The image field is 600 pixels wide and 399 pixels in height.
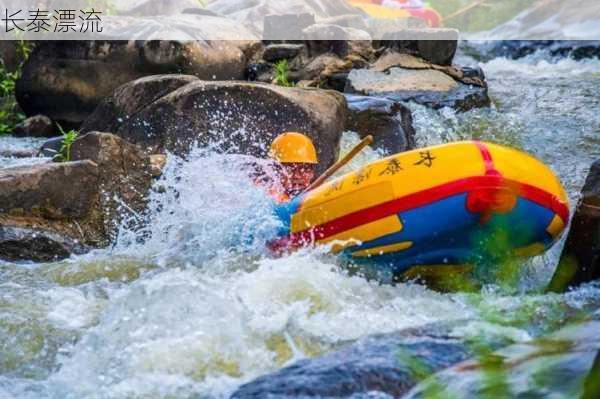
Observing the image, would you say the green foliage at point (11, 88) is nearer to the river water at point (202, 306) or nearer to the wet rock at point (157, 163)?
the wet rock at point (157, 163)

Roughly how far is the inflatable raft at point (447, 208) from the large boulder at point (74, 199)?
1546mm

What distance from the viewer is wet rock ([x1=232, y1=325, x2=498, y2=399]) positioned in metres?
2.12

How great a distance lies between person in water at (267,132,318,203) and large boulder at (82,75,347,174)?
816mm

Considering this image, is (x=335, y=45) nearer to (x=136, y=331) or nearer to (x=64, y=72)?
(x=64, y=72)


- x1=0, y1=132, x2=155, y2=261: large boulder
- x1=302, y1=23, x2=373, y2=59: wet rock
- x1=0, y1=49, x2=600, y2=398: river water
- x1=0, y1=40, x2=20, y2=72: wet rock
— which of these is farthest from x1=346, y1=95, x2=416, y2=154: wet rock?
x1=0, y1=40, x2=20, y2=72: wet rock

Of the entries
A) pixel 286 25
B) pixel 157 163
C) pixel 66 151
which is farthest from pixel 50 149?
pixel 286 25

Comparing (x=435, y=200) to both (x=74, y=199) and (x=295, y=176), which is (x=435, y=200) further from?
(x=74, y=199)

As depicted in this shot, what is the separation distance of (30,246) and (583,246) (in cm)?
277

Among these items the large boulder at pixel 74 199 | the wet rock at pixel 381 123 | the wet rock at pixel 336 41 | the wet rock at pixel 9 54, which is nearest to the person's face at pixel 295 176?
the large boulder at pixel 74 199

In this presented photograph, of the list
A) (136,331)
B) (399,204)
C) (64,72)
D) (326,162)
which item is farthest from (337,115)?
(64,72)

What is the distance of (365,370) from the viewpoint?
2.21m

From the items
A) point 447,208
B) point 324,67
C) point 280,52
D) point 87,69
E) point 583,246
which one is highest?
point 280,52

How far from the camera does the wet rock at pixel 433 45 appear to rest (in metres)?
9.89

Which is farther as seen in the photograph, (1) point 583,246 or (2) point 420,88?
(2) point 420,88
